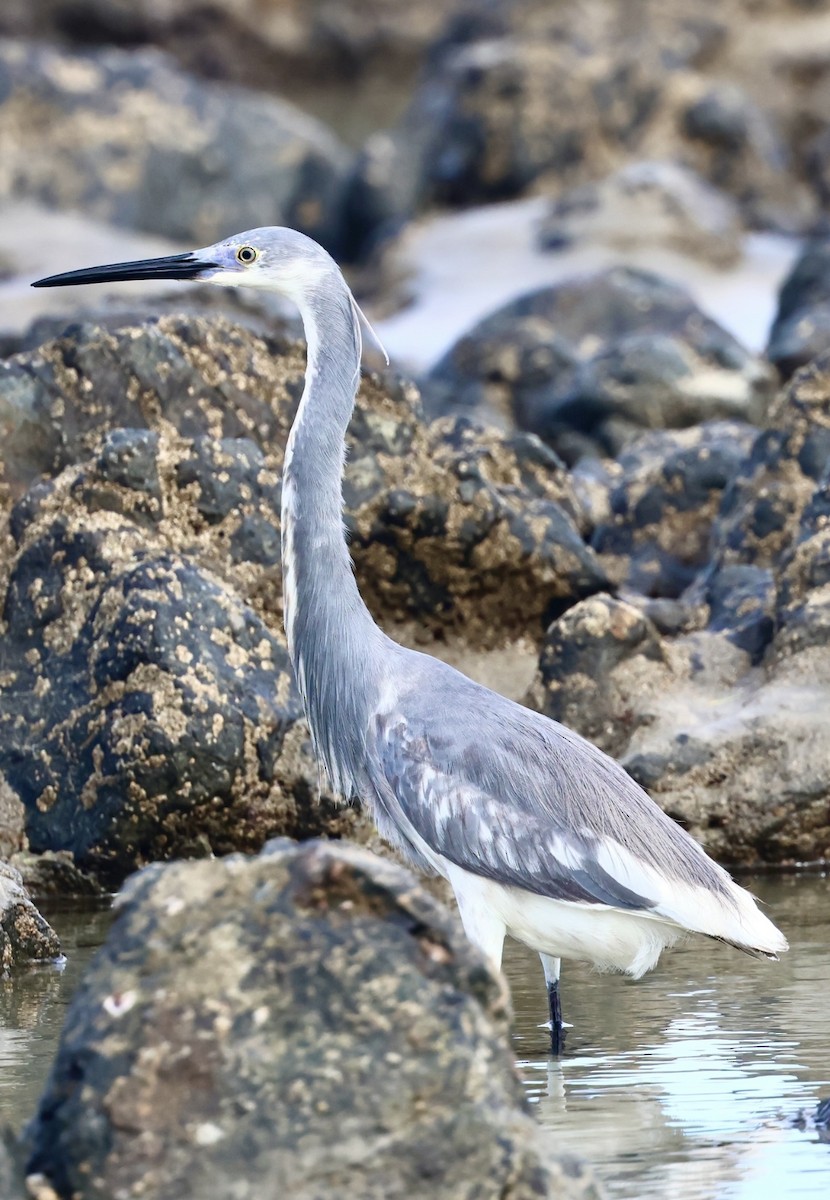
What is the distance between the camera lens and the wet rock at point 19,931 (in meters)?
7.18

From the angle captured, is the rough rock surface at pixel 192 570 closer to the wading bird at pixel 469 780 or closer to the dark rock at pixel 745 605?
the dark rock at pixel 745 605

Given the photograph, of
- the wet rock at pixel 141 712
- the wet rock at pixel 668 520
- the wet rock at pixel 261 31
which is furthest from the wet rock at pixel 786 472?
the wet rock at pixel 261 31

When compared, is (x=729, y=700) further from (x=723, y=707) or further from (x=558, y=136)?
(x=558, y=136)

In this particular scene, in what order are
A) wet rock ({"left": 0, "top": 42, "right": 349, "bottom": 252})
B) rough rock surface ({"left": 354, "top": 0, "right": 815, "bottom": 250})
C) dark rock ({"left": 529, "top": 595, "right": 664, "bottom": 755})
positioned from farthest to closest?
rough rock surface ({"left": 354, "top": 0, "right": 815, "bottom": 250})
wet rock ({"left": 0, "top": 42, "right": 349, "bottom": 252})
dark rock ({"left": 529, "top": 595, "right": 664, "bottom": 755})

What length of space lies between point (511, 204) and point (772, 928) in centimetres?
2431

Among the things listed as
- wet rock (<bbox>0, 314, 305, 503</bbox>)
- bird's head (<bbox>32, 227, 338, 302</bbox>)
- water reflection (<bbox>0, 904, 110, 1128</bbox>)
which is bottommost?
water reflection (<bbox>0, 904, 110, 1128</bbox>)

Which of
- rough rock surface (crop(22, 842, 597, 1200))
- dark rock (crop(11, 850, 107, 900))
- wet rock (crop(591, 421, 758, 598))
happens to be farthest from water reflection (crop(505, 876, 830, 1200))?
wet rock (crop(591, 421, 758, 598))

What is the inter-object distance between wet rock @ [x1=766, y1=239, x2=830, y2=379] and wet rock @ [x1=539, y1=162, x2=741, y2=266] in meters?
4.04

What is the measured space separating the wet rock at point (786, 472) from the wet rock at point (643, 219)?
1464 cm

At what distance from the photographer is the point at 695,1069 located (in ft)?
19.2

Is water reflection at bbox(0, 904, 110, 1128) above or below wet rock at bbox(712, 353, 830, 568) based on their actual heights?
below

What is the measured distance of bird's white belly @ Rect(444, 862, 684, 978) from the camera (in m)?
6.14

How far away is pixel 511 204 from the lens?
96.8 feet

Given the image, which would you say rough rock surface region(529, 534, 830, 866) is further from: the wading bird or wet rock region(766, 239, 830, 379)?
wet rock region(766, 239, 830, 379)
